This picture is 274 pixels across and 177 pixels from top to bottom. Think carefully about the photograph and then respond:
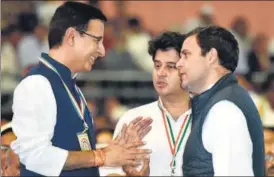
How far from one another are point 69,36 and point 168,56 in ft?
3.29

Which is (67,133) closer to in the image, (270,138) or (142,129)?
(142,129)

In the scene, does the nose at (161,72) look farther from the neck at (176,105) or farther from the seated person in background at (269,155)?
the seated person in background at (269,155)

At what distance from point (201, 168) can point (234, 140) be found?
1.11 feet

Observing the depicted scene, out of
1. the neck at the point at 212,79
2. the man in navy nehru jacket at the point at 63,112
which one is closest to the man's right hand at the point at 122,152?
the man in navy nehru jacket at the point at 63,112

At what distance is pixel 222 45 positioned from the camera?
585 cm

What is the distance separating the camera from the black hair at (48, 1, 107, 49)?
6.35 m

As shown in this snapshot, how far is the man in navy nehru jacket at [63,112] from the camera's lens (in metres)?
6.13

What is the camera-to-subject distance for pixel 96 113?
13.6 m

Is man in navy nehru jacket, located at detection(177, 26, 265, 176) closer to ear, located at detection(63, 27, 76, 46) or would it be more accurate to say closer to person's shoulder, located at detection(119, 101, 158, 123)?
ear, located at detection(63, 27, 76, 46)

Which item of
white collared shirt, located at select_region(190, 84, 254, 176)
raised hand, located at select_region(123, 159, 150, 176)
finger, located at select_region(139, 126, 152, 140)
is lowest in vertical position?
raised hand, located at select_region(123, 159, 150, 176)

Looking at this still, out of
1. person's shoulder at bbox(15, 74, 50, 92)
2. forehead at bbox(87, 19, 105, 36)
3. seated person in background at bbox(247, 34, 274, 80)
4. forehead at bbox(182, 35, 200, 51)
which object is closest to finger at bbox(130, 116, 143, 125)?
forehead at bbox(87, 19, 105, 36)

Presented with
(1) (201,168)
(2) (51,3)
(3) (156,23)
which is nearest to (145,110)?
(1) (201,168)

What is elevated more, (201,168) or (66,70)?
(66,70)

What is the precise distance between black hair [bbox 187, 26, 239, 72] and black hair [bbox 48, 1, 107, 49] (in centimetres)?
82
